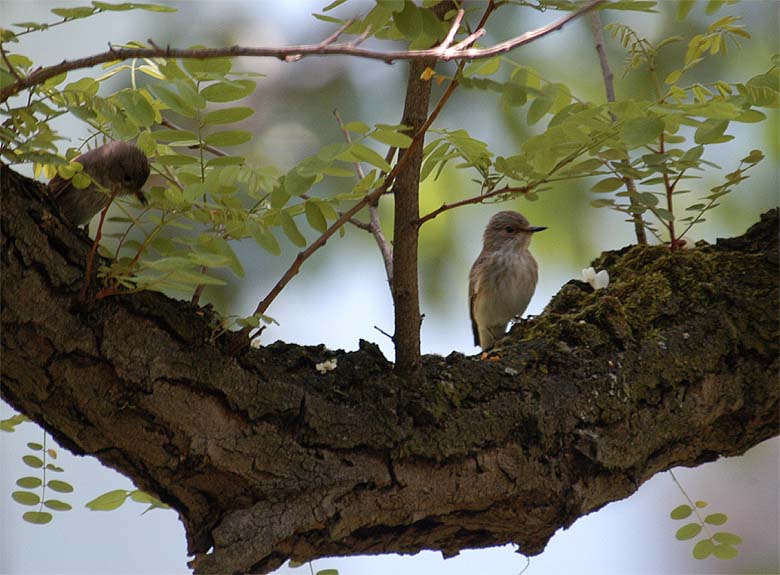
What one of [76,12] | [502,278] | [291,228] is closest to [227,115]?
[291,228]

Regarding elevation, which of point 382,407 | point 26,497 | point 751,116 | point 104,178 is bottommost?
point 382,407

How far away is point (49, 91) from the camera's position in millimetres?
2520

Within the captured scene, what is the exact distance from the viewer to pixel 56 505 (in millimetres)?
3010

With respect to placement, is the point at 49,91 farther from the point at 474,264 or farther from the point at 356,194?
the point at 474,264

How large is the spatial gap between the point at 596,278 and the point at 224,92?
1.67 metres

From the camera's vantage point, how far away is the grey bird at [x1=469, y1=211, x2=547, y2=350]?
6652mm

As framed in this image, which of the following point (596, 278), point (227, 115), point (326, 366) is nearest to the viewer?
point (227, 115)

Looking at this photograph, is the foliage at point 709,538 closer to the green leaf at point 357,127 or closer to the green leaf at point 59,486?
the green leaf at point 357,127

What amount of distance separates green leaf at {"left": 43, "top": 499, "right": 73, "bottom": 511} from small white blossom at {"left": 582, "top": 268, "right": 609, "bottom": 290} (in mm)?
2031

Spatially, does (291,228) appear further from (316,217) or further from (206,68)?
(206,68)

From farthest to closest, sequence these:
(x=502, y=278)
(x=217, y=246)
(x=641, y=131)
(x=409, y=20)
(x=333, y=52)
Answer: (x=502, y=278) → (x=217, y=246) → (x=641, y=131) → (x=409, y=20) → (x=333, y=52)

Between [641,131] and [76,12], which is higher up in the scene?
[76,12]

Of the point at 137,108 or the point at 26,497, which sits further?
the point at 26,497

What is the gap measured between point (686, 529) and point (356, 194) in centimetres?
181
